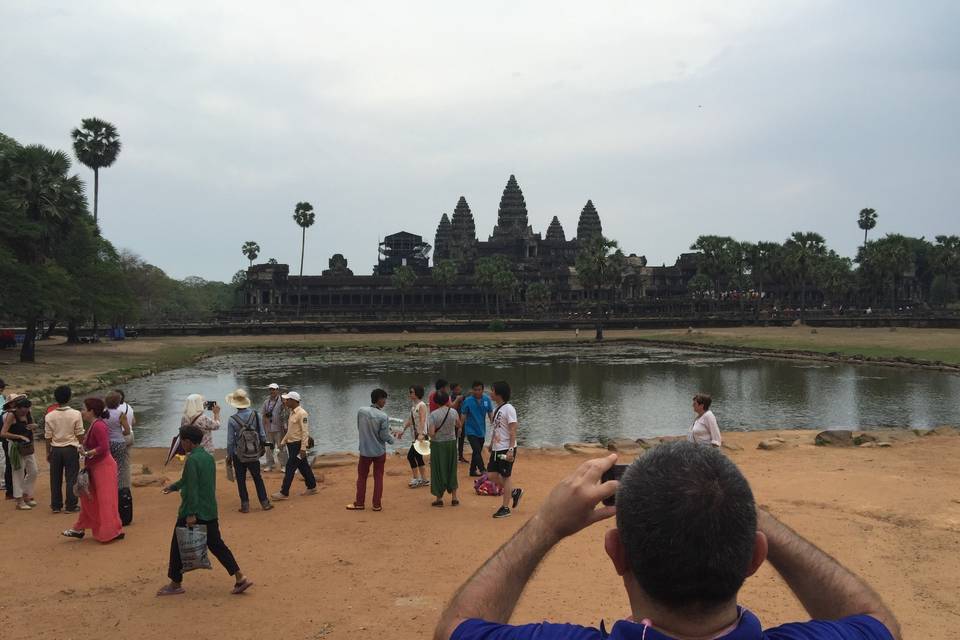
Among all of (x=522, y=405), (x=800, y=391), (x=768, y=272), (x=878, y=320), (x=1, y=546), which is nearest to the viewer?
(x=1, y=546)

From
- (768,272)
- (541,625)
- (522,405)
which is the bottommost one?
(522,405)

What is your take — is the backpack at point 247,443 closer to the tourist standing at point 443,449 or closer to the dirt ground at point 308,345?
the tourist standing at point 443,449

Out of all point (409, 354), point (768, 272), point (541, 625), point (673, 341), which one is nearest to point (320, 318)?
point (409, 354)

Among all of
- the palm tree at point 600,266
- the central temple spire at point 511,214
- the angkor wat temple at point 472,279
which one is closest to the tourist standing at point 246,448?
the palm tree at point 600,266

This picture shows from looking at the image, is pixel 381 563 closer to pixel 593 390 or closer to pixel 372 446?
pixel 372 446

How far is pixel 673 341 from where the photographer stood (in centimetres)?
6072

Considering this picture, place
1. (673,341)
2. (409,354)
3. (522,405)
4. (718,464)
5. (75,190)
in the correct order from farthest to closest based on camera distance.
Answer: (673,341), (409,354), (75,190), (522,405), (718,464)

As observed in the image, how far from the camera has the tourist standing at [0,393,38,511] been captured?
34.0ft

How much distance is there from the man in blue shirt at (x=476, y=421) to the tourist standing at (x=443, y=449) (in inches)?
78.9

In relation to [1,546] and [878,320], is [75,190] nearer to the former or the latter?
[1,546]

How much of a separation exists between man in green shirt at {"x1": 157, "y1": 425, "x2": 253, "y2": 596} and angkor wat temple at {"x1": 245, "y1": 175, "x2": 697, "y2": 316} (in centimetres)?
8776

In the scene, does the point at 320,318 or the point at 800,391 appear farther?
the point at 320,318

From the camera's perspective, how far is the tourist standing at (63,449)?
33.0 feet

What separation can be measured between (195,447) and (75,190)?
129 ft
